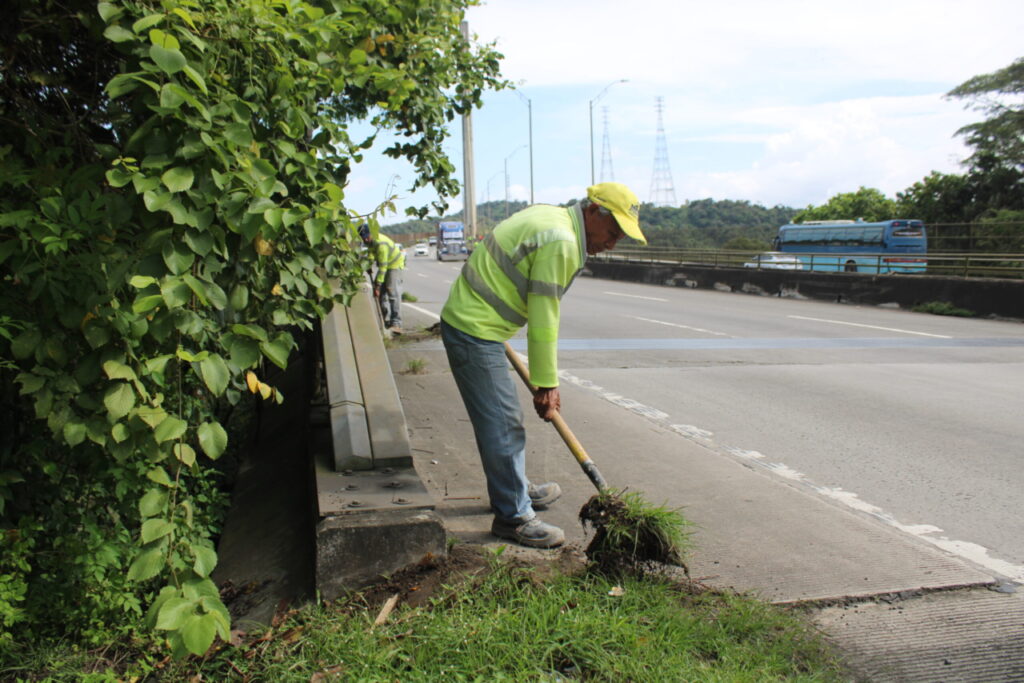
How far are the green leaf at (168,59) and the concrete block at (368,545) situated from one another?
1.93 m

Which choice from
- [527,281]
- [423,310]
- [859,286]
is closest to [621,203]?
[527,281]

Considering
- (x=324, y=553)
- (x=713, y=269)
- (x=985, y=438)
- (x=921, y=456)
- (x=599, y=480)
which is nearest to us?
(x=324, y=553)

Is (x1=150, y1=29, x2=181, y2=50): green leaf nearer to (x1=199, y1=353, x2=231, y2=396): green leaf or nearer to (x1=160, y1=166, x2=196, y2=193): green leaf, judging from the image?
(x1=160, y1=166, x2=196, y2=193): green leaf

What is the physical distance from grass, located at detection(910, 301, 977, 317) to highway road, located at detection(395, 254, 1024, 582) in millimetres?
1534

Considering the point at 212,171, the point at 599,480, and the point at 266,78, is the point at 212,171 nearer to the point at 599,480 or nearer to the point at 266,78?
the point at 266,78

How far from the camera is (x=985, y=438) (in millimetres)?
6766

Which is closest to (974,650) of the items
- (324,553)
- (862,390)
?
(324,553)

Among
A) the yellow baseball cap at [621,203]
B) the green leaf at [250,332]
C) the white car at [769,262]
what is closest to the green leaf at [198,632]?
the green leaf at [250,332]

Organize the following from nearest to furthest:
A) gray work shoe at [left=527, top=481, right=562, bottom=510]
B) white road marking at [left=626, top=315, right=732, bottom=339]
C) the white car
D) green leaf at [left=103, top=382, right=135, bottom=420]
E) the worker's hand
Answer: green leaf at [left=103, top=382, right=135, bottom=420], the worker's hand, gray work shoe at [left=527, top=481, right=562, bottom=510], white road marking at [left=626, top=315, right=732, bottom=339], the white car

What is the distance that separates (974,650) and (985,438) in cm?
387

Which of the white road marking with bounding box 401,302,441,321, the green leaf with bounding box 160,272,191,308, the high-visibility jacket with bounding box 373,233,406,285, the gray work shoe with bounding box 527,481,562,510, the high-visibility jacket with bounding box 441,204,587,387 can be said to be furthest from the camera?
the white road marking with bounding box 401,302,441,321

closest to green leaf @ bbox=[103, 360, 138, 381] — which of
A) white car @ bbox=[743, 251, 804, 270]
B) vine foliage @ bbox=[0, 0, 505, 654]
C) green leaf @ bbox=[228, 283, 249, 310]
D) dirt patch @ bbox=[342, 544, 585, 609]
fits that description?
vine foliage @ bbox=[0, 0, 505, 654]

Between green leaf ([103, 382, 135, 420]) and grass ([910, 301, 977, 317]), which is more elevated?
green leaf ([103, 382, 135, 420])

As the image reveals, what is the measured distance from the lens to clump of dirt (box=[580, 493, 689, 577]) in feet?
12.3
